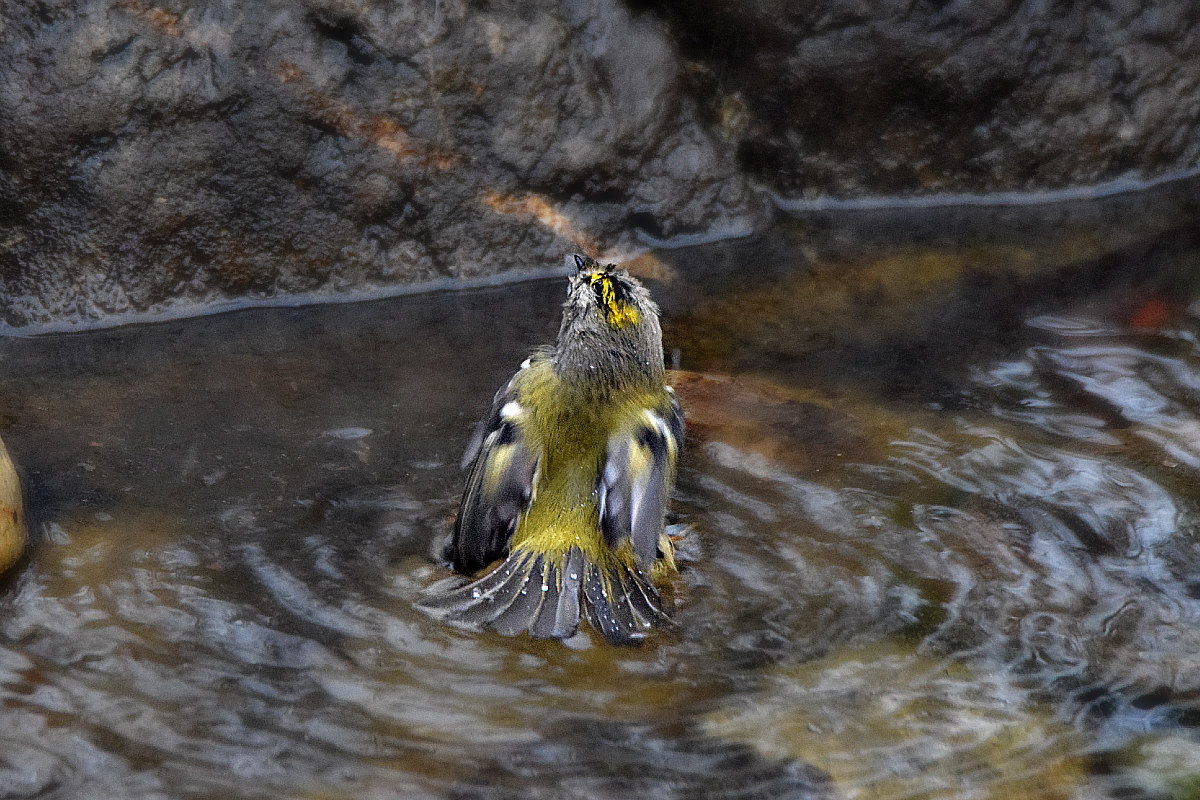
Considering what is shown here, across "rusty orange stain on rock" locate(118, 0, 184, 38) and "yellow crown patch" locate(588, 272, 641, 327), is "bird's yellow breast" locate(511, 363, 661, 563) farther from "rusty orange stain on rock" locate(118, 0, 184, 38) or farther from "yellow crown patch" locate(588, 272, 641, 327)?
"rusty orange stain on rock" locate(118, 0, 184, 38)

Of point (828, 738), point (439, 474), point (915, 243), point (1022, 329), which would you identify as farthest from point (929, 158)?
point (828, 738)

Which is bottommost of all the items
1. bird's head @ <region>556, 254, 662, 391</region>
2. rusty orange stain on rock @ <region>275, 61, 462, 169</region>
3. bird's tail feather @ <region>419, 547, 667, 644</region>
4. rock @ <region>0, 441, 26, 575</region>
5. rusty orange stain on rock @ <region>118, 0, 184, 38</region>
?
bird's tail feather @ <region>419, 547, 667, 644</region>

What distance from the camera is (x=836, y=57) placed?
20.8 feet

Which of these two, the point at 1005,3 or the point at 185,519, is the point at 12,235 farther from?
the point at 1005,3

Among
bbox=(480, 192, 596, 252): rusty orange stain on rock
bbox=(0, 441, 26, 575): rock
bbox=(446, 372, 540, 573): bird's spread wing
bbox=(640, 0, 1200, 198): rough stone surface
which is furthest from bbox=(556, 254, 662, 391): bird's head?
bbox=(640, 0, 1200, 198): rough stone surface

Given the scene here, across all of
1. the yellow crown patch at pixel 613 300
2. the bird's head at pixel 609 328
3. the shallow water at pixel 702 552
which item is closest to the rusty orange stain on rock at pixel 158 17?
the shallow water at pixel 702 552

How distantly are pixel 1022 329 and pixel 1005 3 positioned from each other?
189cm

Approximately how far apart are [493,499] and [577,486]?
0.28 m

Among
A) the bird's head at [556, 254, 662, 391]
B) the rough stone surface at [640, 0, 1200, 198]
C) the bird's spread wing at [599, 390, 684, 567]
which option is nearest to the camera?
the bird's spread wing at [599, 390, 684, 567]

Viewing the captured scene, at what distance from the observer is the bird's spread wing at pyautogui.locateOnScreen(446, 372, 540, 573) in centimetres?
393

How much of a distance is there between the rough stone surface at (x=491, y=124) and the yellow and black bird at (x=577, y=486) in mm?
1590

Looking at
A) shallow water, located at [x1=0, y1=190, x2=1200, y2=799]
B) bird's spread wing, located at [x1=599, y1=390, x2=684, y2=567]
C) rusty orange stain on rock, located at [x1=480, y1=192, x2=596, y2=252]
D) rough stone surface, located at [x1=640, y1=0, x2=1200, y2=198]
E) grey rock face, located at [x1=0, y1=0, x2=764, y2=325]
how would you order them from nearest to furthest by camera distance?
shallow water, located at [x1=0, y1=190, x2=1200, y2=799], bird's spread wing, located at [x1=599, y1=390, x2=684, y2=567], grey rock face, located at [x1=0, y1=0, x2=764, y2=325], rusty orange stain on rock, located at [x1=480, y1=192, x2=596, y2=252], rough stone surface, located at [x1=640, y1=0, x2=1200, y2=198]

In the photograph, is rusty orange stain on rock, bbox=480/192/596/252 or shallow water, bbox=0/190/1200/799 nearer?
shallow water, bbox=0/190/1200/799

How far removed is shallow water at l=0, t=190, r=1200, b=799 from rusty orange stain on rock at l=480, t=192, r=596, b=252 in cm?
30
